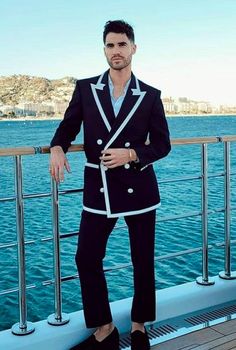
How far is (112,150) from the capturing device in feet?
6.08

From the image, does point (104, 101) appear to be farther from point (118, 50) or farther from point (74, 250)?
point (74, 250)

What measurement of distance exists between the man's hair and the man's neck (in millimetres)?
115

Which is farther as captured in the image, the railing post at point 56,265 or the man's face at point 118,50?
the railing post at point 56,265

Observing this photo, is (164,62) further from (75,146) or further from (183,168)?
(75,146)

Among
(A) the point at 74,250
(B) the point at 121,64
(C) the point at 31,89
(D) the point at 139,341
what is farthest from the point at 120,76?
(C) the point at 31,89

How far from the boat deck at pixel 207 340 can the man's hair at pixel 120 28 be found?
3.92 feet

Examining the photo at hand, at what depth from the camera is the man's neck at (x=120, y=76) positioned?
1.96 meters

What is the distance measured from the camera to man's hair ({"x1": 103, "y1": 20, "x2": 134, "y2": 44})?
1.89 metres

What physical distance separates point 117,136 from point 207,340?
92cm

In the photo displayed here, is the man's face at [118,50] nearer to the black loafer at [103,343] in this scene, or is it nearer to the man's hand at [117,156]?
the man's hand at [117,156]

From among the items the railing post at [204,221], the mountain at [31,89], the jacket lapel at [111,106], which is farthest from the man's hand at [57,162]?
the mountain at [31,89]

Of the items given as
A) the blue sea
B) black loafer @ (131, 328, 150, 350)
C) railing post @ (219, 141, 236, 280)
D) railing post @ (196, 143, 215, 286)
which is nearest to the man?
black loafer @ (131, 328, 150, 350)

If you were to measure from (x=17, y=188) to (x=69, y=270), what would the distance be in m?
4.79

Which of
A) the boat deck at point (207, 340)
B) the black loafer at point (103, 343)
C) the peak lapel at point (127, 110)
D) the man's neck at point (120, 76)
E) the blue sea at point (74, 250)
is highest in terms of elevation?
the man's neck at point (120, 76)
